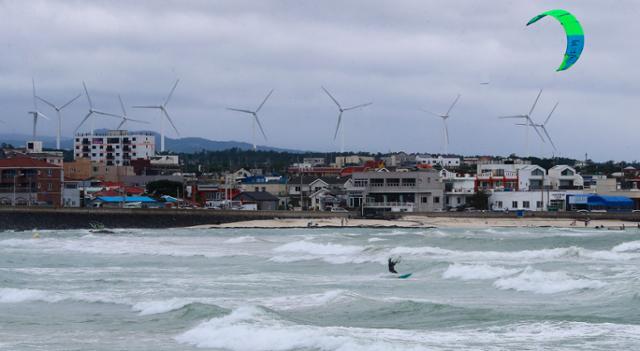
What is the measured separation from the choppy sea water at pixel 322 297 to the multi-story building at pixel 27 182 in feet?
92.8

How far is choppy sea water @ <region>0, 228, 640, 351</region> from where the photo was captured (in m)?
19.6

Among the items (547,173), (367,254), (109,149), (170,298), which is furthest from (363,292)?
(109,149)

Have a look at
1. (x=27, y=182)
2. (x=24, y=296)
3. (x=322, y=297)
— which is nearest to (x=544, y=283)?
(x=322, y=297)

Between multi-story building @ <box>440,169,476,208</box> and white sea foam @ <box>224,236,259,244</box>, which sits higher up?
multi-story building @ <box>440,169,476,208</box>

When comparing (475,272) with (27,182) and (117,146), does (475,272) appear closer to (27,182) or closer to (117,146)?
(27,182)

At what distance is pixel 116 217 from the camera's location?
2618 inches

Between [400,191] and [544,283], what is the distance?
2012 inches

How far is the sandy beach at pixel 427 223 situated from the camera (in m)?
65.8

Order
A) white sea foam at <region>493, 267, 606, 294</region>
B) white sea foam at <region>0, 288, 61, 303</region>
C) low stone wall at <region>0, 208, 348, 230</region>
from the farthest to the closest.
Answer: low stone wall at <region>0, 208, 348, 230</region> < white sea foam at <region>493, 267, 606, 294</region> < white sea foam at <region>0, 288, 61, 303</region>

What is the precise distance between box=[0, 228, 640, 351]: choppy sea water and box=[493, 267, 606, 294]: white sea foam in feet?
0.19

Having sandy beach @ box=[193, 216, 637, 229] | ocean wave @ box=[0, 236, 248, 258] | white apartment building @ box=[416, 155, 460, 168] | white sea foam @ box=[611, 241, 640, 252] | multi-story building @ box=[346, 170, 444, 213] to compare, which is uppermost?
white apartment building @ box=[416, 155, 460, 168]

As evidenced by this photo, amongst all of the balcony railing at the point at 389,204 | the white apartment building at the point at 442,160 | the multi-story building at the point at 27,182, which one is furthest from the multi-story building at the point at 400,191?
the white apartment building at the point at 442,160

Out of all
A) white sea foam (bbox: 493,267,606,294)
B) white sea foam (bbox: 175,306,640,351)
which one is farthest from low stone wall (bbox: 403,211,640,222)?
white sea foam (bbox: 175,306,640,351)

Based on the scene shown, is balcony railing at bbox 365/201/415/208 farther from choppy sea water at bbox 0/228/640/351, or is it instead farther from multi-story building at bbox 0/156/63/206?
choppy sea water at bbox 0/228/640/351
